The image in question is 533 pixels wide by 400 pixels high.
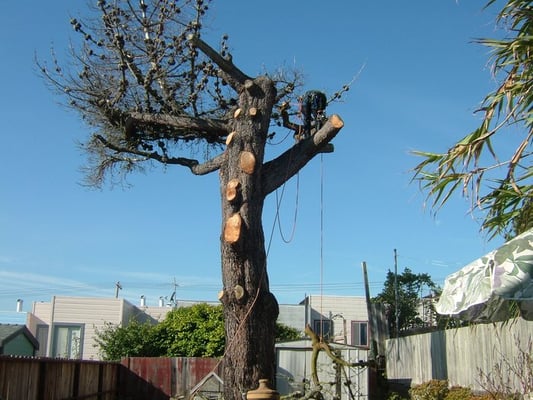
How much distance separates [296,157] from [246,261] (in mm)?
1738

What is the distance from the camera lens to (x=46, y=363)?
1118 centimetres

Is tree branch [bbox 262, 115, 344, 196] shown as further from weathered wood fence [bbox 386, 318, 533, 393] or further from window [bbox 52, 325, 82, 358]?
window [bbox 52, 325, 82, 358]

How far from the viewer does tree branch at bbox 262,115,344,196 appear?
9453 mm

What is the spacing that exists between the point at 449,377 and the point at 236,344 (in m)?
5.04

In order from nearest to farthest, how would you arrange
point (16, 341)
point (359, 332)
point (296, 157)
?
point (296, 157) < point (16, 341) < point (359, 332)

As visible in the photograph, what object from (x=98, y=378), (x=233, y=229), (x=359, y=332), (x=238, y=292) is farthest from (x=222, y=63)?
(x=359, y=332)

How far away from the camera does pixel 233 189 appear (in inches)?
364

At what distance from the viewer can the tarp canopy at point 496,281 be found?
5.37 metres

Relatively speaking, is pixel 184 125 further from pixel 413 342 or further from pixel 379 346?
pixel 379 346

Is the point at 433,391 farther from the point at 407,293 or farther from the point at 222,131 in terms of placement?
the point at 407,293

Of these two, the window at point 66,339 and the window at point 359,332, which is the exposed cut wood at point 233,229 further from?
the window at point 359,332

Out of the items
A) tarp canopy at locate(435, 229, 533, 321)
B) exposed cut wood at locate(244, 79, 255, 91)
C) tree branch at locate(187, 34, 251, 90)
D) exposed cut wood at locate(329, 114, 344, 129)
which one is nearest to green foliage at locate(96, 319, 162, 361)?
tree branch at locate(187, 34, 251, 90)

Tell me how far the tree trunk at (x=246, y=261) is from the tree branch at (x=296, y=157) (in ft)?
0.66

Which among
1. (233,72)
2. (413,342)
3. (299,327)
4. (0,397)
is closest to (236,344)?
(0,397)
